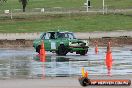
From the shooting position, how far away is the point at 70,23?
6128cm

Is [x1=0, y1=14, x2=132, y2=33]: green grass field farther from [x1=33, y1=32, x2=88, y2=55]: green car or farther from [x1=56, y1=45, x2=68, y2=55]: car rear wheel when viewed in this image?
[x1=56, y1=45, x2=68, y2=55]: car rear wheel

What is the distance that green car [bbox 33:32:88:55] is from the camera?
1394 inches

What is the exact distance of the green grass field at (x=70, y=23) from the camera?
188 feet

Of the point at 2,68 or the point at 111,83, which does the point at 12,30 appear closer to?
the point at 2,68

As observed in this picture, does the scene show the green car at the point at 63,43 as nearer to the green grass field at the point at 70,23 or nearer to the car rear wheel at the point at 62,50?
the car rear wheel at the point at 62,50

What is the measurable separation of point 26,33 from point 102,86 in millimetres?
36250

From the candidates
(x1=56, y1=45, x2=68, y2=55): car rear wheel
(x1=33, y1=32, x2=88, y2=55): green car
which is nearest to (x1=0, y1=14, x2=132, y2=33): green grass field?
(x1=33, y1=32, x2=88, y2=55): green car

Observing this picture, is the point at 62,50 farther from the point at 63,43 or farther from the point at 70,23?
the point at 70,23

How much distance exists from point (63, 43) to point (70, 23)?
25345 mm

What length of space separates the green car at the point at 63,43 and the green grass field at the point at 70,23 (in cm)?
1867

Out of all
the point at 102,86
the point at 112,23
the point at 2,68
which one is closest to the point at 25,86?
the point at 102,86

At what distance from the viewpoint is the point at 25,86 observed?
18078 mm

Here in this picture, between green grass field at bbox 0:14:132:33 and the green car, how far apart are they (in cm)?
1867

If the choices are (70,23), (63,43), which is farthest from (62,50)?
(70,23)
